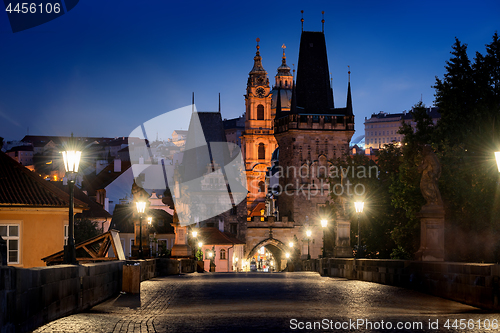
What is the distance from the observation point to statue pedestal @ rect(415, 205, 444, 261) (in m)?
17.3

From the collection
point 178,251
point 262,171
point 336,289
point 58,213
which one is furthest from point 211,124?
point 336,289

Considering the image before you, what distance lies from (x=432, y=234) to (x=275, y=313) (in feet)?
24.4

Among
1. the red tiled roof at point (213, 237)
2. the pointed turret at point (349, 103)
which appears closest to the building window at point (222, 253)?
the red tiled roof at point (213, 237)

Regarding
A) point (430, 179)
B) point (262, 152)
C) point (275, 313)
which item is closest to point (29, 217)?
point (430, 179)

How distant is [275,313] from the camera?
1127 cm

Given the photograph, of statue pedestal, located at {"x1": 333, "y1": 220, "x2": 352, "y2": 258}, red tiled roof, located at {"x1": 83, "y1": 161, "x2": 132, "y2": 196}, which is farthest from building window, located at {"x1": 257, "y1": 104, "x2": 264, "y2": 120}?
statue pedestal, located at {"x1": 333, "y1": 220, "x2": 352, "y2": 258}

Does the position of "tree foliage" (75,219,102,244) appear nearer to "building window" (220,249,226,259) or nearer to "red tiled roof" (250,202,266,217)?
"building window" (220,249,226,259)

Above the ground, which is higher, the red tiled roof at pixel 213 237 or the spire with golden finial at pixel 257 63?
the spire with golden finial at pixel 257 63

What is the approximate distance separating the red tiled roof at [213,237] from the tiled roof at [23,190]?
53.7 meters

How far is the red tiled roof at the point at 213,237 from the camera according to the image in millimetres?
82875

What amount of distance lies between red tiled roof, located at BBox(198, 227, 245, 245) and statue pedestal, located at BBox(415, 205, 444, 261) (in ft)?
212

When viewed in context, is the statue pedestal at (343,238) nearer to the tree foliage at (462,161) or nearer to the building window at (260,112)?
the tree foliage at (462,161)

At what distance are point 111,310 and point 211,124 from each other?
337ft

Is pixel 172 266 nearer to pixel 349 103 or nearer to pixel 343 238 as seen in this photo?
pixel 343 238
